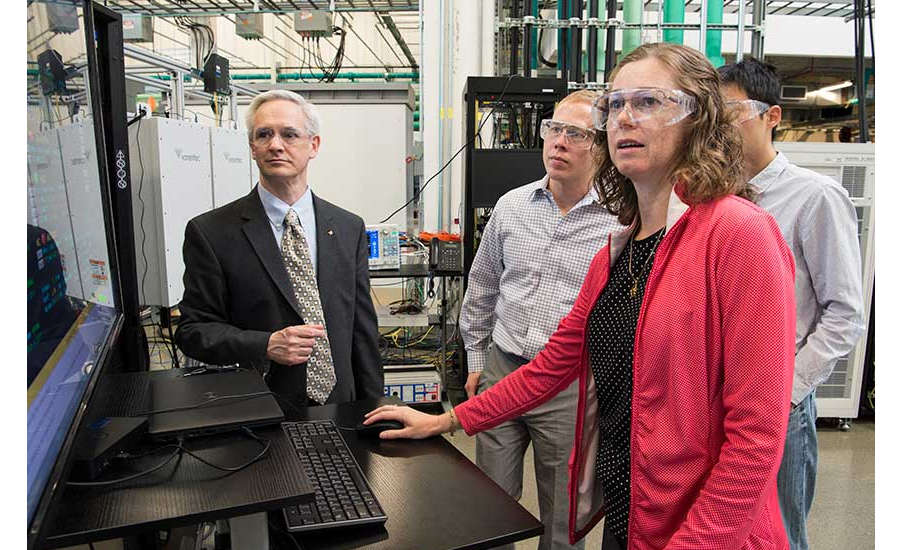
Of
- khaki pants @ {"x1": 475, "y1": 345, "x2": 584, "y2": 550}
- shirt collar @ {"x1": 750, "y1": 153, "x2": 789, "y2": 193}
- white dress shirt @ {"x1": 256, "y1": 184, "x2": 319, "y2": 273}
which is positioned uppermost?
shirt collar @ {"x1": 750, "y1": 153, "x2": 789, "y2": 193}

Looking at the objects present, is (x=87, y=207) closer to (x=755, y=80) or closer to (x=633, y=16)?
(x=755, y=80)

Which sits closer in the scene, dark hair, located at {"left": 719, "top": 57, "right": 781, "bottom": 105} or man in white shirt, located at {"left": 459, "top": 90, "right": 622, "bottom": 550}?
dark hair, located at {"left": 719, "top": 57, "right": 781, "bottom": 105}

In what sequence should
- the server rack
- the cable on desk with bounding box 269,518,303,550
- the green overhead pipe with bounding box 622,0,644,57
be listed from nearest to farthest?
the cable on desk with bounding box 269,518,303,550, the server rack, the green overhead pipe with bounding box 622,0,644,57

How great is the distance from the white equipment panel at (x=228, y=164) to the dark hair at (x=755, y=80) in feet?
8.40

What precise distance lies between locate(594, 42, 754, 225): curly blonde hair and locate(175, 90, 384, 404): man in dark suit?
0.95 meters

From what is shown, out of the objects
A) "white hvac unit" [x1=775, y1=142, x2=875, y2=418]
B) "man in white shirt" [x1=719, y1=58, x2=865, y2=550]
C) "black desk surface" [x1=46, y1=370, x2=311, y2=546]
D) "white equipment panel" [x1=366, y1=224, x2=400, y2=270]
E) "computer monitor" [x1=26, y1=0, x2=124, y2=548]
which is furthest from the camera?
"white equipment panel" [x1=366, y1=224, x2=400, y2=270]

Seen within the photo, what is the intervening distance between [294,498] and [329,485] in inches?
8.3

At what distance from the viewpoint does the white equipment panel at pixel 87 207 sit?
81 centimetres

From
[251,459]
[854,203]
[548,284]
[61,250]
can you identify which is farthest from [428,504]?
[854,203]

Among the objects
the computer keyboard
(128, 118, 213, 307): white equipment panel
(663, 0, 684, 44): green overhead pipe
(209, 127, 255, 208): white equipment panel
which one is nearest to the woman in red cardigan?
the computer keyboard

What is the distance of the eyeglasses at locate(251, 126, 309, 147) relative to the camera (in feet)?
5.52

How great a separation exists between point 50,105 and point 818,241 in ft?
5.41

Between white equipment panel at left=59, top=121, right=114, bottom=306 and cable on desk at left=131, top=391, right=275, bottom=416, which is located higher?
white equipment panel at left=59, top=121, right=114, bottom=306

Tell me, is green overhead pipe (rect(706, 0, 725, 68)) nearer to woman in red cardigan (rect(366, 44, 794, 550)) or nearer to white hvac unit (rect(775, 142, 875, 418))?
white hvac unit (rect(775, 142, 875, 418))
